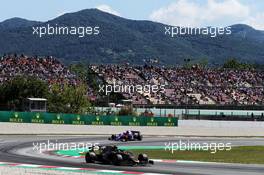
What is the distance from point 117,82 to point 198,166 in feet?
212

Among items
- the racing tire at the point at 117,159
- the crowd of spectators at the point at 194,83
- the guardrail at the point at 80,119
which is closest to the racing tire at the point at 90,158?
the racing tire at the point at 117,159

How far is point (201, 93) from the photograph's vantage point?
287 ft

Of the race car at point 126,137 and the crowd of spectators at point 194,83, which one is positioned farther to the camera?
the crowd of spectators at point 194,83

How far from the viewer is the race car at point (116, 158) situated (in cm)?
2508

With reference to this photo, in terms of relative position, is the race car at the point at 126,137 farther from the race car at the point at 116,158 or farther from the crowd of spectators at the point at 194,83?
the crowd of spectators at the point at 194,83

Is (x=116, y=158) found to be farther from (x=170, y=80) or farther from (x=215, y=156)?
(x=170, y=80)

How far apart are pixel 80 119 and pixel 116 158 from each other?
31.5 meters

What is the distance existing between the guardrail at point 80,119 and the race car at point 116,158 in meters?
27.6

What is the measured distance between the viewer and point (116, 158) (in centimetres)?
2553

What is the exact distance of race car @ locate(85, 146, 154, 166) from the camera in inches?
987

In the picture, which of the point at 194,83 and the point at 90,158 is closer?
the point at 90,158

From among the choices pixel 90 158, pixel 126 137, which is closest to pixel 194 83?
pixel 126 137

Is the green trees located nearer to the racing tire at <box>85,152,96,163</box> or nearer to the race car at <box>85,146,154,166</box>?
the racing tire at <box>85,152,96,163</box>

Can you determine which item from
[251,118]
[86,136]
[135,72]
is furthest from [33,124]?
[135,72]
